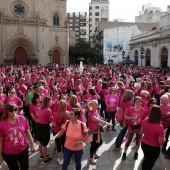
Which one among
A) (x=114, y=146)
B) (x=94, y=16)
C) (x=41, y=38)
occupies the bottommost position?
(x=114, y=146)

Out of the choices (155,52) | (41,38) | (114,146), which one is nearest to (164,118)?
(114,146)

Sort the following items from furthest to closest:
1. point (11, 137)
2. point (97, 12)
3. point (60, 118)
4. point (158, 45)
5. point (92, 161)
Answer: point (97, 12)
point (158, 45)
point (92, 161)
point (60, 118)
point (11, 137)

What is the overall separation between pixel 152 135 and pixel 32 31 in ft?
122

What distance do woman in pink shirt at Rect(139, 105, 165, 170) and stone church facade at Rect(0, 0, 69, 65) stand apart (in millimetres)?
33390

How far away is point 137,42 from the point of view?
131ft

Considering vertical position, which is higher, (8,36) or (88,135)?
(8,36)

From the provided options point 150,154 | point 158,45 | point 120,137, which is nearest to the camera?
point 150,154

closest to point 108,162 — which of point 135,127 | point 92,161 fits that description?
point 92,161

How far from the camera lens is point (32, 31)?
38.5m

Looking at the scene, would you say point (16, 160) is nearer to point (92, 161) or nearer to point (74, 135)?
point (74, 135)

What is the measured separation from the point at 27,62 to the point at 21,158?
37686mm

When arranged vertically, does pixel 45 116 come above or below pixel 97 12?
below

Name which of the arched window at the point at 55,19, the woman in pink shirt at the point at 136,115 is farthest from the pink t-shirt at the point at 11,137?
the arched window at the point at 55,19

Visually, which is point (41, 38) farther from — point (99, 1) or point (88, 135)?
point (99, 1)
